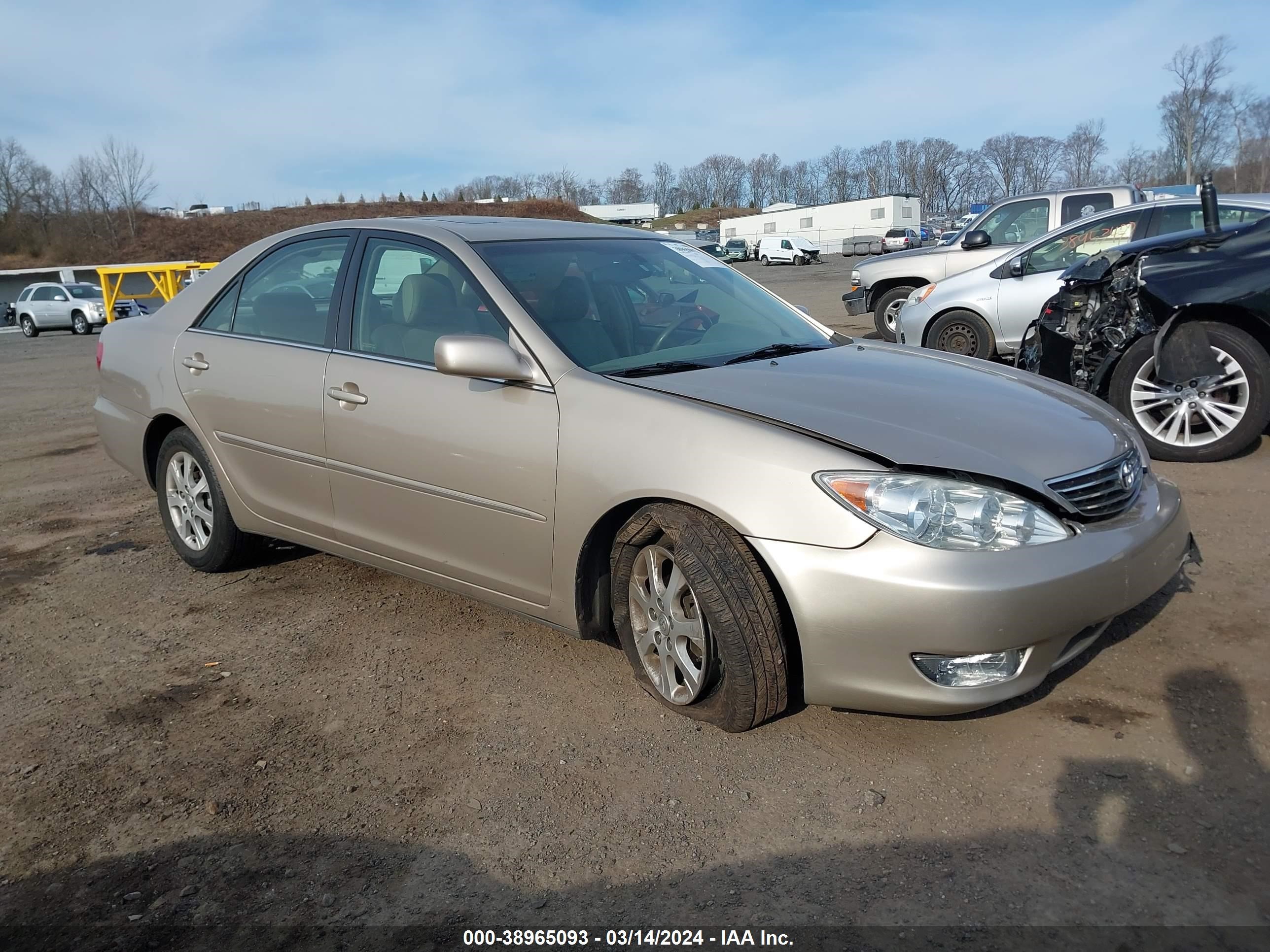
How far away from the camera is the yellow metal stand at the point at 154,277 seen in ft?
99.3

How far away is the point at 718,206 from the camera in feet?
420

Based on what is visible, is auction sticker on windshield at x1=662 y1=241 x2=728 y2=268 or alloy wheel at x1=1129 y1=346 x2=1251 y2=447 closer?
auction sticker on windshield at x1=662 y1=241 x2=728 y2=268

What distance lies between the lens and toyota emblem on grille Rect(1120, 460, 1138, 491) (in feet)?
10.1

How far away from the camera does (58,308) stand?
29.8 metres

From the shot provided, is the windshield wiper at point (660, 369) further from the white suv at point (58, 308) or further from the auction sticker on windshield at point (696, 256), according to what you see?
the white suv at point (58, 308)

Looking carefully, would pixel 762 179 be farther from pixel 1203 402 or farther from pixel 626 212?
pixel 1203 402

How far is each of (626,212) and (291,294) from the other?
114 m

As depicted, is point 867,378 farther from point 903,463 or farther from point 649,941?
point 649,941

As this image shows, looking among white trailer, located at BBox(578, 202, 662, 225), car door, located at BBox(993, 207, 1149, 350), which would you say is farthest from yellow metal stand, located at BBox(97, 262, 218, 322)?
white trailer, located at BBox(578, 202, 662, 225)

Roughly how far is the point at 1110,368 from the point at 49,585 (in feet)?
19.9

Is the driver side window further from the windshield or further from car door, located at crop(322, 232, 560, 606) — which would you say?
car door, located at crop(322, 232, 560, 606)

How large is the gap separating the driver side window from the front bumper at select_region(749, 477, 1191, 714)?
6.72m

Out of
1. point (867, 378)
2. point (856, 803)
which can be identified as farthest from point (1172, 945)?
point (867, 378)

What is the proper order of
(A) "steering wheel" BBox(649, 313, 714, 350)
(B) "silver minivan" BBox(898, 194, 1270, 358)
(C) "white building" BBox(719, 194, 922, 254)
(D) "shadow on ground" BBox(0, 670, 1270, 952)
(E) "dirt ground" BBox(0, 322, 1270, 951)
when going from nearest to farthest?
1. (D) "shadow on ground" BBox(0, 670, 1270, 952)
2. (E) "dirt ground" BBox(0, 322, 1270, 951)
3. (A) "steering wheel" BBox(649, 313, 714, 350)
4. (B) "silver minivan" BBox(898, 194, 1270, 358)
5. (C) "white building" BBox(719, 194, 922, 254)
